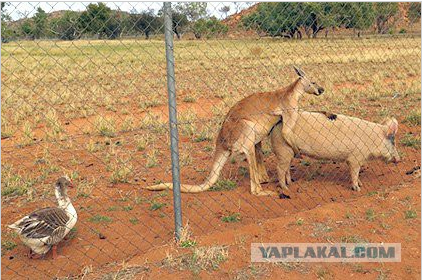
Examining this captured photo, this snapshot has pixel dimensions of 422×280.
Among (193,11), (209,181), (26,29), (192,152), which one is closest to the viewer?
(26,29)

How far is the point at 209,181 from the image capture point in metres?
6.38

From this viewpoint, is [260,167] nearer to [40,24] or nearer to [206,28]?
[206,28]

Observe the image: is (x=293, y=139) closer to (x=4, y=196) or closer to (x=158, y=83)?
(x=4, y=196)

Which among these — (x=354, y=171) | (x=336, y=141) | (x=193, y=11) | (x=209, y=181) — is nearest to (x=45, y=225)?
(x=209, y=181)

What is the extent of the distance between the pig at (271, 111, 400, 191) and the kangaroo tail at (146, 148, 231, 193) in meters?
0.76

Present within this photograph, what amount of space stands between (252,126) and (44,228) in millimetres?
2995

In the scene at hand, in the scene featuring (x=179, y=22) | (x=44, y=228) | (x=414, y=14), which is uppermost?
(x=179, y=22)

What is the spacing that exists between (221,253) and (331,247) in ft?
3.45

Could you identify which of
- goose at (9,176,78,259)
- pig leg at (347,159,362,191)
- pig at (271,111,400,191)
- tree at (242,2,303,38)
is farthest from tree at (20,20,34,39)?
pig leg at (347,159,362,191)

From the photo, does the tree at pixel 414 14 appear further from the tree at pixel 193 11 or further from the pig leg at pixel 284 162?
the tree at pixel 193 11

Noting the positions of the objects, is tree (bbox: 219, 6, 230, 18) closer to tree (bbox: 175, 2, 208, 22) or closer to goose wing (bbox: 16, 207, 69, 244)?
tree (bbox: 175, 2, 208, 22)

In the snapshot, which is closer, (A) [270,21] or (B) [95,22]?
(B) [95,22]

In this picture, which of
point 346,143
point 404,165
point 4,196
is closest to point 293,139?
point 346,143

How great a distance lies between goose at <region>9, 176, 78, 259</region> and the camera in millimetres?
4645
